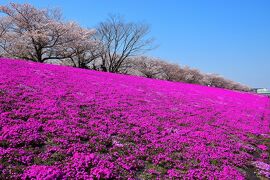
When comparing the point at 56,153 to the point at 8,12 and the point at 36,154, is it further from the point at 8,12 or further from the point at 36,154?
the point at 8,12

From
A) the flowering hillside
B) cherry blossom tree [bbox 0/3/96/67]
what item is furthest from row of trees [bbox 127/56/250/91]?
the flowering hillside

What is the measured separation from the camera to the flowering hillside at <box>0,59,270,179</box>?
777 cm

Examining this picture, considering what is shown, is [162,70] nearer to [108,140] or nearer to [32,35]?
[32,35]

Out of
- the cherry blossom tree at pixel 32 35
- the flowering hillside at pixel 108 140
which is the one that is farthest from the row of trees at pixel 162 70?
the flowering hillside at pixel 108 140

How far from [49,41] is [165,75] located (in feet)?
149

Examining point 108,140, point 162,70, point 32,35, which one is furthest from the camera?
point 162,70

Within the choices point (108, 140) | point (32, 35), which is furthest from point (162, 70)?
point (108, 140)

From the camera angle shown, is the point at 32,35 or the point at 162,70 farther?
the point at 162,70

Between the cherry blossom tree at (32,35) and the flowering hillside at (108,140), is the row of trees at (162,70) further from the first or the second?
the flowering hillside at (108,140)

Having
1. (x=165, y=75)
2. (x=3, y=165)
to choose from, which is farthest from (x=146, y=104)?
(x=165, y=75)

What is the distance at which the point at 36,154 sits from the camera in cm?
802

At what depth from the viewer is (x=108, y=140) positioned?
10094 mm

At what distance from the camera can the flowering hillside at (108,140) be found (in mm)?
7773

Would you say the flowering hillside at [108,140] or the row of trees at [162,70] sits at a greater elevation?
the row of trees at [162,70]
